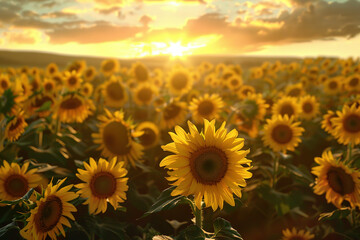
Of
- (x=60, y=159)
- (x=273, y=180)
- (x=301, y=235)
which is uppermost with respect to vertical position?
(x=60, y=159)

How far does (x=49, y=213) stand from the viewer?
242 centimetres

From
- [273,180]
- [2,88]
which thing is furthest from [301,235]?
[2,88]

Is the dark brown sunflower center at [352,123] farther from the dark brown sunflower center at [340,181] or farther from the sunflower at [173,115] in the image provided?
the sunflower at [173,115]

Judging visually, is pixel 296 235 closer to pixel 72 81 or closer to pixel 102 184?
pixel 102 184

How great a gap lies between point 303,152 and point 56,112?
5.04m

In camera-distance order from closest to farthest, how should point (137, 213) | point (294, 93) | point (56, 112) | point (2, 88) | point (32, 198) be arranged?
point (32, 198) → point (137, 213) → point (56, 112) → point (2, 88) → point (294, 93)

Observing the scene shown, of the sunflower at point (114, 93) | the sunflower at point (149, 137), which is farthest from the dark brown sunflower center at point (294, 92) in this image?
the sunflower at point (149, 137)

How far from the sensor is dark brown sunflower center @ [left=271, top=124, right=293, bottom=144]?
4.53 m

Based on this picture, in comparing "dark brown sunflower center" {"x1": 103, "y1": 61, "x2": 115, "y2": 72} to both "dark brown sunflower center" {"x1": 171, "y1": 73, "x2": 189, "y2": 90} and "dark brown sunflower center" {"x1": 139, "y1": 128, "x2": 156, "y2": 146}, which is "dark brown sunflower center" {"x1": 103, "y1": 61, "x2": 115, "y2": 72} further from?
"dark brown sunflower center" {"x1": 139, "y1": 128, "x2": 156, "y2": 146}

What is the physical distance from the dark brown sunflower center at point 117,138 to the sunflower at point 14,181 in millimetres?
1220

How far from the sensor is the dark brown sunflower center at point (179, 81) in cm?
925

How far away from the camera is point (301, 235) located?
3912 millimetres

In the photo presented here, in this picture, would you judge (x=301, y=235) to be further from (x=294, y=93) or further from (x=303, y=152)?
(x=294, y=93)

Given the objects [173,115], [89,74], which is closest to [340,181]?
[173,115]
